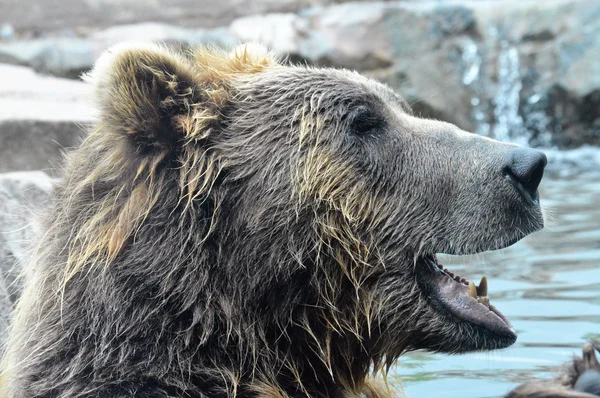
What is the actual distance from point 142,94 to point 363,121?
1.04 metres

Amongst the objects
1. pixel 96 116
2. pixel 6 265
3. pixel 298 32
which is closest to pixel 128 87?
pixel 96 116

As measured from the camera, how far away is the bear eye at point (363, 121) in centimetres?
426

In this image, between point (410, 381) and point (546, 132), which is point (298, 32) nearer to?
point (546, 132)

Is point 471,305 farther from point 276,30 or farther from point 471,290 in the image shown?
point 276,30

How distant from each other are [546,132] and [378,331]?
12538mm

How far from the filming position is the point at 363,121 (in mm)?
4273

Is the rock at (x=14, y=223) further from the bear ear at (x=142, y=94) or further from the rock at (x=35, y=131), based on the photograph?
the bear ear at (x=142, y=94)

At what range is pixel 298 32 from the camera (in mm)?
16594

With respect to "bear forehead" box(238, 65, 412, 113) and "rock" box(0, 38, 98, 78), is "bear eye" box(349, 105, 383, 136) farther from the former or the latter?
"rock" box(0, 38, 98, 78)

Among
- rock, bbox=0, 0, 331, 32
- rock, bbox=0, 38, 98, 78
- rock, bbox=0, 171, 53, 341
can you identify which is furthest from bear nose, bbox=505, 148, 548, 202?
rock, bbox=0, 0, 331, 32

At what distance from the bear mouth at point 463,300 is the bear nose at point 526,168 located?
47 centimetres

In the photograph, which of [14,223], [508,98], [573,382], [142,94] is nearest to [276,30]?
[508,98]

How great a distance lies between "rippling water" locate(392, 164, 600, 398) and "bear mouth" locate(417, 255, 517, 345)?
411 mm

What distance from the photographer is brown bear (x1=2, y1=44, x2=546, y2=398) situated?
3.87 metres
